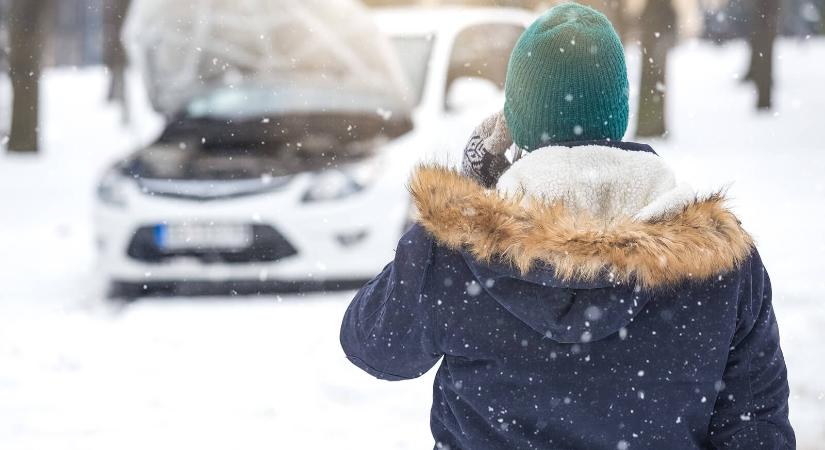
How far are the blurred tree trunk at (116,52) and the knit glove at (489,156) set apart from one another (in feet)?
53.7

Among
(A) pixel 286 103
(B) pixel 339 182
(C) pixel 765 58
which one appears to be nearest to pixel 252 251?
(B) pixel 339 182

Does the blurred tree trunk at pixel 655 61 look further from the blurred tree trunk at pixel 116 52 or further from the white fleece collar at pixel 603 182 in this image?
the white fleece collar at pixel 603 182

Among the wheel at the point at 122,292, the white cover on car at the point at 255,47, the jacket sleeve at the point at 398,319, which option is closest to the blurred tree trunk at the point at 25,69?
the white cover on car at the point at 255,47

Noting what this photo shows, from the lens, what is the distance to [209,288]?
6422mm

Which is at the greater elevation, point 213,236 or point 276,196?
point 276,196

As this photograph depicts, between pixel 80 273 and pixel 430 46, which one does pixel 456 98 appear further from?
pixel 80 273

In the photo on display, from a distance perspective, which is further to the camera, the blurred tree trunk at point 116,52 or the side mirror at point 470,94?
the blurred tree trunk at point 116,52

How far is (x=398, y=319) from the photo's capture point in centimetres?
161

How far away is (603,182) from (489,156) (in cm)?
26

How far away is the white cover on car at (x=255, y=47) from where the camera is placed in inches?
282

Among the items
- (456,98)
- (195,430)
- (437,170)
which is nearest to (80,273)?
(456,98)

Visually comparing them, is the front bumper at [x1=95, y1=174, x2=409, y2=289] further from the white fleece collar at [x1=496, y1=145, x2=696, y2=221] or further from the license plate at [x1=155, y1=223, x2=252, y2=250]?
the white fleece collar at [x1=496, y1=145, x2=696, y2=221]

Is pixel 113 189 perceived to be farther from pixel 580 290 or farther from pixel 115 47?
pixel 115 47

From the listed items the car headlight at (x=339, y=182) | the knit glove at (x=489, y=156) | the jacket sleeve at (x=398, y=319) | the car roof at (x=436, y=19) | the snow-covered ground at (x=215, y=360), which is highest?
the knit glove at (x=489, y=156)
